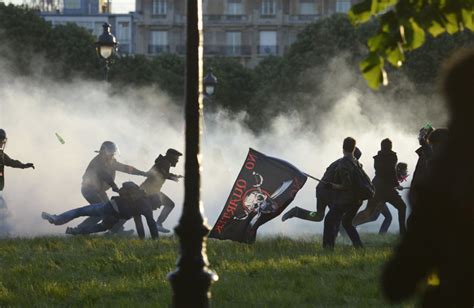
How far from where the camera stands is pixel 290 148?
36.4m

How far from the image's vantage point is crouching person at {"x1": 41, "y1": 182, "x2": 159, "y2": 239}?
19.0m

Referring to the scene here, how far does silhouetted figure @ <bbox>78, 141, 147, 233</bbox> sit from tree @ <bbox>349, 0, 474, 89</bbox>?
42.7 feet

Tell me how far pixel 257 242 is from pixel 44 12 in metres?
112

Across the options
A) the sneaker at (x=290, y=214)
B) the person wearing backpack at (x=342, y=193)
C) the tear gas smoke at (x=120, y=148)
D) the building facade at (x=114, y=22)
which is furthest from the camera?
the building facade at (x=114, y=22)

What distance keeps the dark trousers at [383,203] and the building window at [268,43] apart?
91.0 meters

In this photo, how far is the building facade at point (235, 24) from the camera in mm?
113062

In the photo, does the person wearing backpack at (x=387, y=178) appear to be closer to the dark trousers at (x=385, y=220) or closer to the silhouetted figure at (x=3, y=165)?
the dark trousers at (x=385, y=220)

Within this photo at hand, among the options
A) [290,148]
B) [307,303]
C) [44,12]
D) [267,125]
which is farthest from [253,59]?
[307,303]

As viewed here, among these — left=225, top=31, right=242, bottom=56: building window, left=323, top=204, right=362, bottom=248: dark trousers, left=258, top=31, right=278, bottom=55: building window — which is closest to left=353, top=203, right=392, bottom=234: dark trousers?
left=323, top=204, right=362, bottom=248: dark trousers

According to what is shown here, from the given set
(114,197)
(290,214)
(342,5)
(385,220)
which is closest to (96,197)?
(114,197)

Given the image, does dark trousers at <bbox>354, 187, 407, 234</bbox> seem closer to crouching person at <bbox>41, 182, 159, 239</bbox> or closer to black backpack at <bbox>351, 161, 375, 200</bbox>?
black backpack at <bbox>351, 161, 375, 200</bbox>

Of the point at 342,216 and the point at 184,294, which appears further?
the point at 342,216

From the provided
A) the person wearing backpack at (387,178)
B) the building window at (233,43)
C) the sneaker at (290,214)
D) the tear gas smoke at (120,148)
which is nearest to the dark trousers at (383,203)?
the person wearing backpack at (387,178)

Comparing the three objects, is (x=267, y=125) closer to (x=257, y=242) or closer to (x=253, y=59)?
(x=257, y=242)
